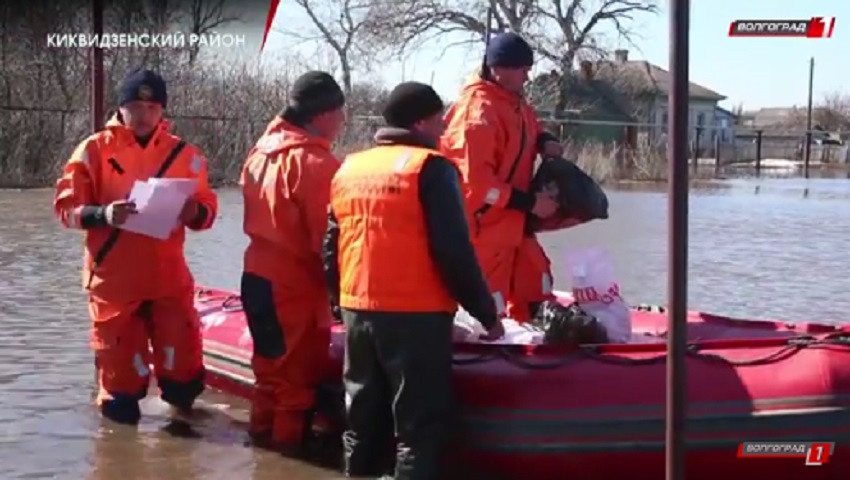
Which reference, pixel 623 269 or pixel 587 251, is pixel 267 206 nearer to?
pixel 587 251

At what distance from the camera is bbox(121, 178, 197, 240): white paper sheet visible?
6.59m

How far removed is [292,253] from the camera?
6.32 metres

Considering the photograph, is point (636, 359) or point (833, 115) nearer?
point (636, 359)

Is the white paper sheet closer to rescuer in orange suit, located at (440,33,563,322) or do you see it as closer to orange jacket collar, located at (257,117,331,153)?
orange jacket collar, located at (257,117,331,153)

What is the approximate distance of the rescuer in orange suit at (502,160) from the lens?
6977mm

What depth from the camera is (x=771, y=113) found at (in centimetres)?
12050

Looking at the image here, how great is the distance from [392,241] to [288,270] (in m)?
0.95

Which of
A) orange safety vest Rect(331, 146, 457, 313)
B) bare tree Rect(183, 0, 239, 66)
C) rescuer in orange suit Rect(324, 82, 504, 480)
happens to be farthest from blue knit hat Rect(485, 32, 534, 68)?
bare tree Rect(183, 0, 239, 66)

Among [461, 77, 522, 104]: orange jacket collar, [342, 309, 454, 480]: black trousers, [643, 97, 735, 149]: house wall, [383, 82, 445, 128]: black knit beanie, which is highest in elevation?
[643, 97, 735, 149]: house wall

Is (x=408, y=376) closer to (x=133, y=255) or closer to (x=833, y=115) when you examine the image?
(x=133, y=255)

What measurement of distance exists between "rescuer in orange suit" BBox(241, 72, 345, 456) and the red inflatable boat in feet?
2.72

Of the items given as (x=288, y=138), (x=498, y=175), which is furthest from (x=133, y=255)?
(x=498, y=175)

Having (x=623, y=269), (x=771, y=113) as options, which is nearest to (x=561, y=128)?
(x=623, y=269)

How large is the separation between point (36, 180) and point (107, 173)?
20810 mm
